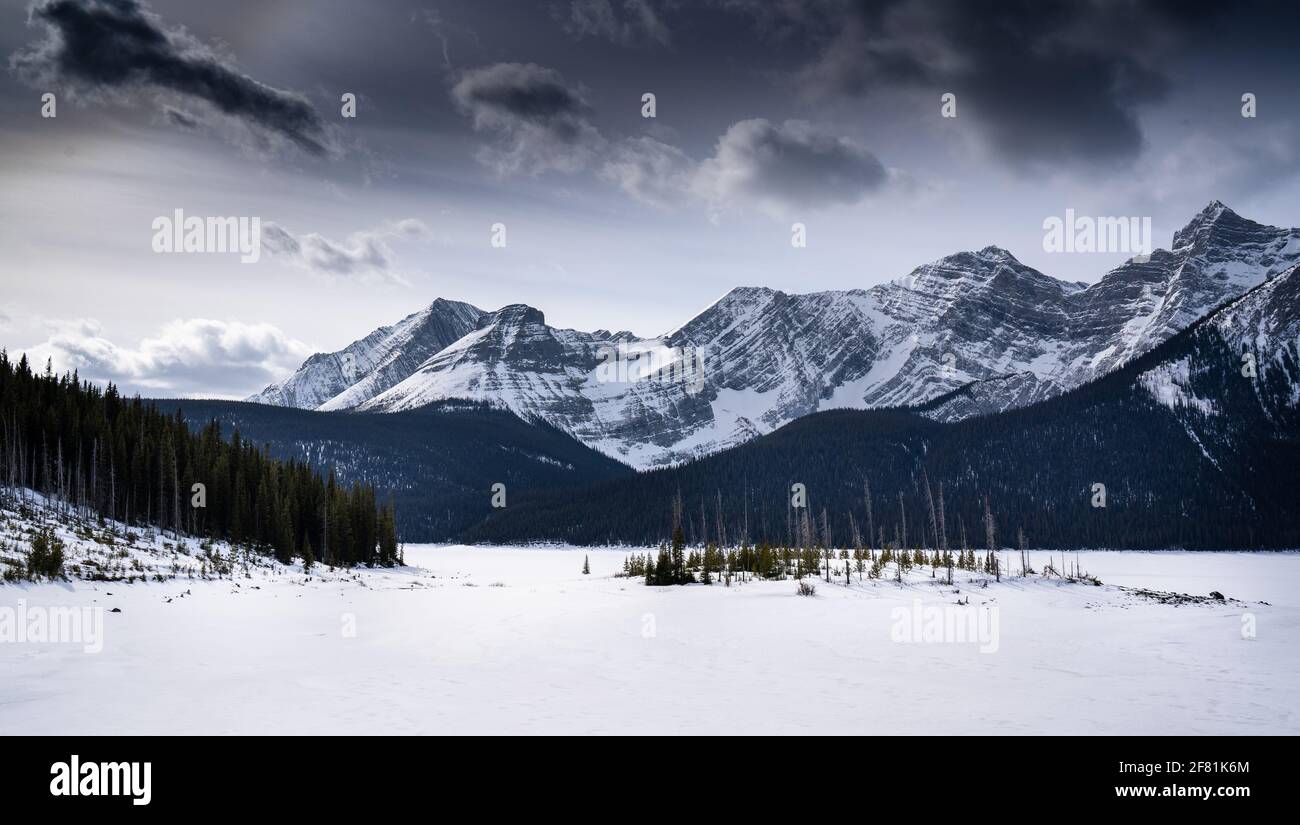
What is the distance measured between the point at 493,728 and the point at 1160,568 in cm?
11927

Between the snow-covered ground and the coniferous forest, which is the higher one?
the coniferous forest

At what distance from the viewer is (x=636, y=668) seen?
24688 mm

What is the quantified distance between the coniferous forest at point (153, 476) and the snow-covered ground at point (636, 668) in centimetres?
3465

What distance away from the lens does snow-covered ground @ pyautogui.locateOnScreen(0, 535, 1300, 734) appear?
1711 centimetres

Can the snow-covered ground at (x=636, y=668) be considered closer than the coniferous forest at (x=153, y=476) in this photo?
Yes

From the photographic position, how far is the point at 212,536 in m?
78.9

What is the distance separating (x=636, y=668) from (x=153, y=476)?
73.7 m

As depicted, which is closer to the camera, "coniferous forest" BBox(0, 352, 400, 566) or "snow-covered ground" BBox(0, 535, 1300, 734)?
"snow-covered ground" BBox(0, 535, 1300, 734)

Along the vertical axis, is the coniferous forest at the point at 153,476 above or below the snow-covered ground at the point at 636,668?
above

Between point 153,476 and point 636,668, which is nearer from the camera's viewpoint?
point 636,668

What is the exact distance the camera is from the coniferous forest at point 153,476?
75.8 m

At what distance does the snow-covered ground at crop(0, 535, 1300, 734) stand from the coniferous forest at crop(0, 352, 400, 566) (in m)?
34.6

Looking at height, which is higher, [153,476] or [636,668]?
[153,476]
